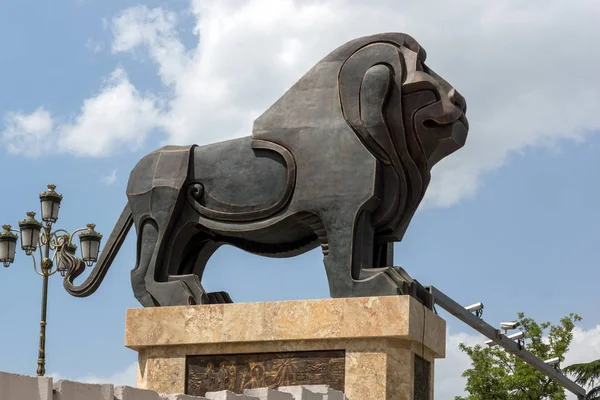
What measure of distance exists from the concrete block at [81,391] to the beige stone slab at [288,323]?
4.49 m

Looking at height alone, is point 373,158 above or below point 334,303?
above

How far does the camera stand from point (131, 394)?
8773 millimetres

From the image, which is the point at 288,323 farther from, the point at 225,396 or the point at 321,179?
the point at 225,396

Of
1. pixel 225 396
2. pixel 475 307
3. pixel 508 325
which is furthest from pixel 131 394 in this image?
pixel 508 325

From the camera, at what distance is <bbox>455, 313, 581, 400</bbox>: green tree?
30797 mm

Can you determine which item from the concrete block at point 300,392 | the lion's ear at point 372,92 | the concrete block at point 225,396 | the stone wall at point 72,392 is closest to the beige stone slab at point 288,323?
the lion's ear at point 372,92

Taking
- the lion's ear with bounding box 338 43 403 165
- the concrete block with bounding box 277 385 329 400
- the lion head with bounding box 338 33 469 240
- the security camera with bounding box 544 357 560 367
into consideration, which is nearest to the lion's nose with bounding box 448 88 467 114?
the lion head with bounding box 338 33 469 240

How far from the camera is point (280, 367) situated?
42.4 feet

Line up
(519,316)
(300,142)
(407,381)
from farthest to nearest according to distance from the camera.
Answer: (519,316) < (300,142) < (407,381)

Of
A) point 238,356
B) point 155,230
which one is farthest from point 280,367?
point 155,230

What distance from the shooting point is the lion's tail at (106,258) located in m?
14.4

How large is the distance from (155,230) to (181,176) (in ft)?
2.22

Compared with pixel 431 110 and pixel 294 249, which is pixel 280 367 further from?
pixel 431 110

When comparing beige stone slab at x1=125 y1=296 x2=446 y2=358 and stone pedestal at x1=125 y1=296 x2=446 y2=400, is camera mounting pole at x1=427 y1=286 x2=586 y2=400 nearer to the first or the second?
beige stone slab at x1=125 y1=296 x2=446 y2=358
